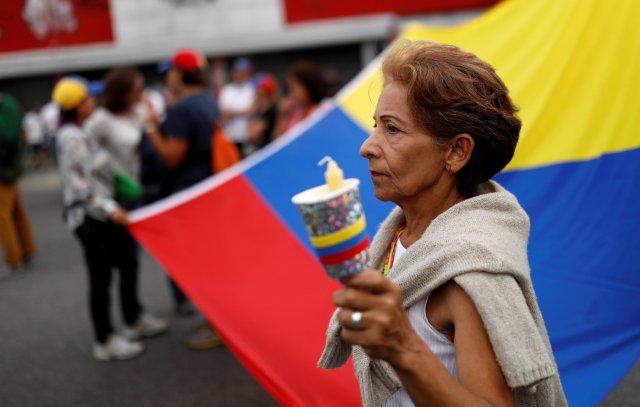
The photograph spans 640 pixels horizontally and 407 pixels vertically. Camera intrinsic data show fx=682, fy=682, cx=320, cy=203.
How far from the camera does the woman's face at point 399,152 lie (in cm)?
151

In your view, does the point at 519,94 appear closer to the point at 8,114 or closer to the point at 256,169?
the point at 256,169

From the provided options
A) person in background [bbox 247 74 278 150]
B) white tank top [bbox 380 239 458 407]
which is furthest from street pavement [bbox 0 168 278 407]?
white tank top [bbox 380 239 458 407]

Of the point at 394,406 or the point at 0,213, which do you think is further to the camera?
the point at 0,213

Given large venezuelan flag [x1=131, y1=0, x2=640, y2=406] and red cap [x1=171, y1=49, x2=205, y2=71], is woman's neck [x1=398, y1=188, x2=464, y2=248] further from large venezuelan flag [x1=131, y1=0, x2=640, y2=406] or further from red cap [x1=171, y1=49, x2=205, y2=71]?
red cap [x1=171, y1=49, x2=205, y2=71]

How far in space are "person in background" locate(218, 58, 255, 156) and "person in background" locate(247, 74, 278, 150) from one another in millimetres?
192

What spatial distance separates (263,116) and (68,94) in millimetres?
3879

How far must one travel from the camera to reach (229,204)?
3.40 meters

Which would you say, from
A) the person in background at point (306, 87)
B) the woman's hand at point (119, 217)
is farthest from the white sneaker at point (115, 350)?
the person in background at point (306, 87)

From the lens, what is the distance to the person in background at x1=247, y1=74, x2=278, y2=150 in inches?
319

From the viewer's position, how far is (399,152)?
4.98ft

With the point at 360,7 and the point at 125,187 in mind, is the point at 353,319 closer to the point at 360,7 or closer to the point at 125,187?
the point at 125,187

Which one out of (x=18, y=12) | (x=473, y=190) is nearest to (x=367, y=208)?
(x=473, y=190)

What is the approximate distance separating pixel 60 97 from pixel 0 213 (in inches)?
118

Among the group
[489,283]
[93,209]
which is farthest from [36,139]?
[489,283]
